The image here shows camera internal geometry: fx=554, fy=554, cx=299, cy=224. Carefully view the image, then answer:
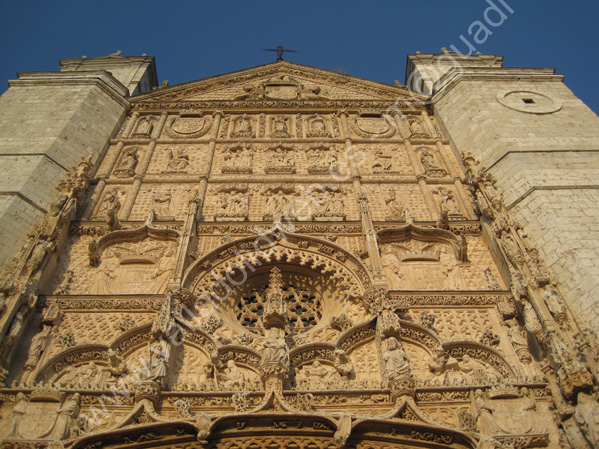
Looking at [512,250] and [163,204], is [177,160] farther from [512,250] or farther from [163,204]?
[512,250]

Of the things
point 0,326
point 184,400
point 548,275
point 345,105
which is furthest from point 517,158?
point 0,326

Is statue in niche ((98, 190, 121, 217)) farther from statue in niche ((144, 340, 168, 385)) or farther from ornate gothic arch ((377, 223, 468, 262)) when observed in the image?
ornate gothic arch ((377, 223, 468, 262))

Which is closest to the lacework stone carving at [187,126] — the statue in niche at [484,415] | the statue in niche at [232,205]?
the statue in niche at [232,205]

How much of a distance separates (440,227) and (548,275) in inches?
93.4

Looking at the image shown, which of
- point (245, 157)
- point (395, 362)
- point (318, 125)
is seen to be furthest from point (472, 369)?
point (318, 125)

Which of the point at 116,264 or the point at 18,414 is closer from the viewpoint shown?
the point at 18,414

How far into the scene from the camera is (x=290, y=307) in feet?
29.7

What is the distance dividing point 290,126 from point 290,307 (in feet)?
20.0

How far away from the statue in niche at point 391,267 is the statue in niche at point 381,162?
2.74 meters

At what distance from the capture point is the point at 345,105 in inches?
569

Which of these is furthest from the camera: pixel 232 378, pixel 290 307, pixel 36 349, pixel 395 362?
pixel 290 307

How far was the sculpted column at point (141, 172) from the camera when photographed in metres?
10.7

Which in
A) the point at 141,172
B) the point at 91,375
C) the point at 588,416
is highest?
the point at 141,172

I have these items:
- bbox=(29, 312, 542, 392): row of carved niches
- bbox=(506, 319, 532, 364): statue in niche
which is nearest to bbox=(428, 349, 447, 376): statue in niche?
bbox=(29, 312, 542, 392): row of carved niches
